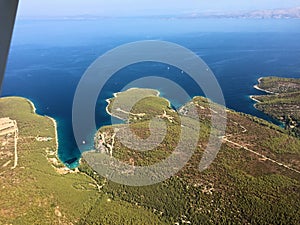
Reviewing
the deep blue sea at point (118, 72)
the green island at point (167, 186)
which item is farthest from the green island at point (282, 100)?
the green island at point (167, 186)

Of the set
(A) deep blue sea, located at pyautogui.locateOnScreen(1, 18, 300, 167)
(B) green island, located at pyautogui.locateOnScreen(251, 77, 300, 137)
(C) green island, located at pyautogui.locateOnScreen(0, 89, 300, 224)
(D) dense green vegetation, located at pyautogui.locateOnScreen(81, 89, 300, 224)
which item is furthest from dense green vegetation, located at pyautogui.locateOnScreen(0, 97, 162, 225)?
(B) green island, located at pyautogui.locateOnScreen(251, 77, 300, 137)

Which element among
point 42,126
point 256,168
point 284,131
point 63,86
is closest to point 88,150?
point 42,126

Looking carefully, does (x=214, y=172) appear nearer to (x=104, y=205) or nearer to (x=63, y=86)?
(x=104, y=205)

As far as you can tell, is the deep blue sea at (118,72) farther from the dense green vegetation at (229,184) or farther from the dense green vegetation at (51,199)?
the dense green vegetation at (229,184)

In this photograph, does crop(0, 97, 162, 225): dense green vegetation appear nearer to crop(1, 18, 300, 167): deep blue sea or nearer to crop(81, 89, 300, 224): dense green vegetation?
crop(81, 89, 300, 224): dense green vegetation

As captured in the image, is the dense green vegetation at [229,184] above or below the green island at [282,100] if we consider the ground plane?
below

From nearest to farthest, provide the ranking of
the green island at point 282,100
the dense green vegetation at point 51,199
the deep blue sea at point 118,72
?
the dense green vegetation at point 51,199 → the green island at point 282,100 → the deep blue sea at point 118,72
